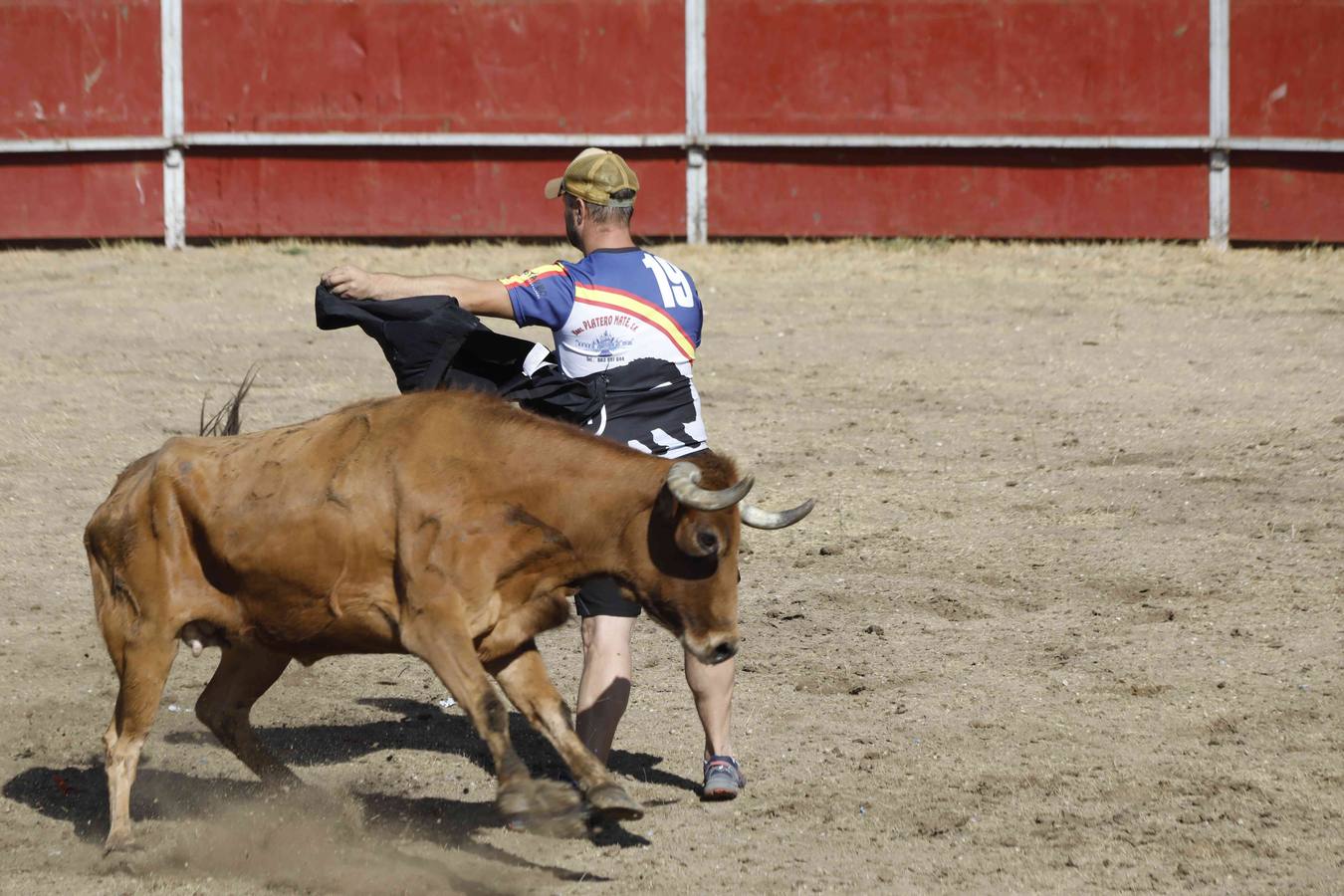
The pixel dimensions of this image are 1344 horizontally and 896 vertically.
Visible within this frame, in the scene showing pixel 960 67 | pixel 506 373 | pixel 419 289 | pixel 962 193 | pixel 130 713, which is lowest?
pixel 130 713

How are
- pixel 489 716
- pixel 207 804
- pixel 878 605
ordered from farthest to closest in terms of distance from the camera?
pixel 878 605
pixel 207 804
pixel 489 716

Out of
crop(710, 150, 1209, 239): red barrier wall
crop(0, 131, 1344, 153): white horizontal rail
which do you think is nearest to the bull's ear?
crop(0, 131, 1344, 153): white horizontal rail

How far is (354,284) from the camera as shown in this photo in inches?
215

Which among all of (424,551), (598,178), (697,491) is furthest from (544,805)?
(598,178)

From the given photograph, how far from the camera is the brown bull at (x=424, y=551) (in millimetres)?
4957

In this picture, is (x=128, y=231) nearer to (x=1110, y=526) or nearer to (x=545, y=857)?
(x=1110, y=526)

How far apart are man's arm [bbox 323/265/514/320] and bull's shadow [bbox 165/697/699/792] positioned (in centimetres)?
166

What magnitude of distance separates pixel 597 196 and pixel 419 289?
1.99 feet

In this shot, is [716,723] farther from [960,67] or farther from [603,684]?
[960,67]

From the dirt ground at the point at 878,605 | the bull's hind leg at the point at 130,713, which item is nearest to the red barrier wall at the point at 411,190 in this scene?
the dirt ground at the point at 878,605

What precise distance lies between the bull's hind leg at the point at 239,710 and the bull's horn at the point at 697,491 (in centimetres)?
169

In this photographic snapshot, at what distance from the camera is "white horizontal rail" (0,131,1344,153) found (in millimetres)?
13641

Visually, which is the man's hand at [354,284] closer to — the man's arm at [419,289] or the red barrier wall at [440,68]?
the man's arm at [419,289]

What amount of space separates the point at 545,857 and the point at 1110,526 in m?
4.21
